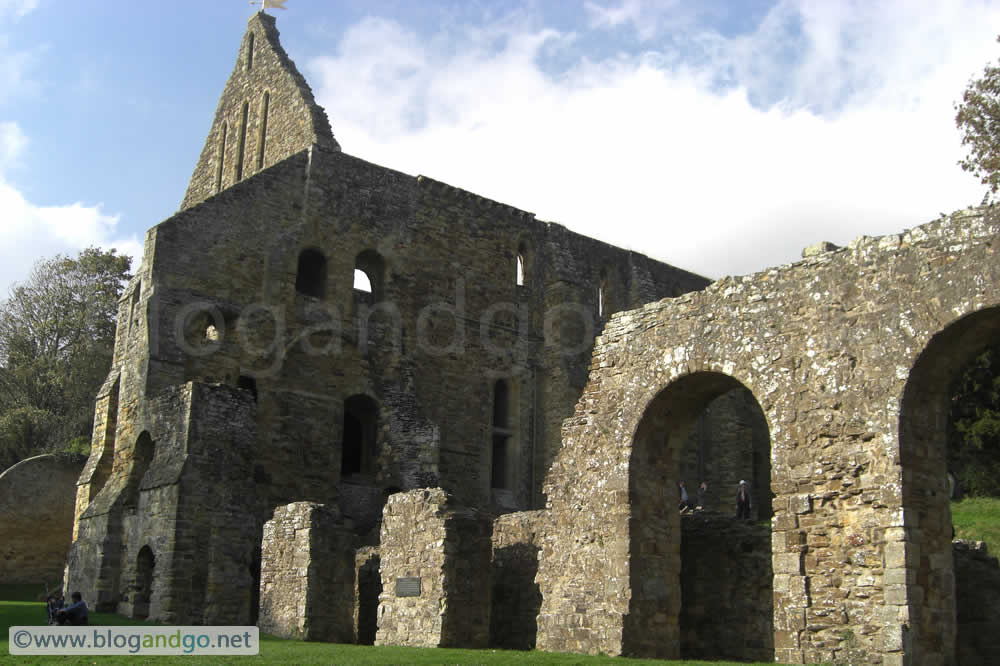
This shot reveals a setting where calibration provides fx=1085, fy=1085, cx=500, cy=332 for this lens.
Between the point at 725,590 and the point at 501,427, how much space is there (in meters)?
11.2

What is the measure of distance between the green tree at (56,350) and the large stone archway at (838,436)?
23113mm

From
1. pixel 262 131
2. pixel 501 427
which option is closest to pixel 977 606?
pixel 501 427

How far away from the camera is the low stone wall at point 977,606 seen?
11.6m

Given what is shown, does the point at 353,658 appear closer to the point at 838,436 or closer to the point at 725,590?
the point at 725,590

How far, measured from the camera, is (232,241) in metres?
21.0

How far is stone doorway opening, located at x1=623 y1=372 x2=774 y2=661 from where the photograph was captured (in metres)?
12.6

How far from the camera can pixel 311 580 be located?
51.1 ft

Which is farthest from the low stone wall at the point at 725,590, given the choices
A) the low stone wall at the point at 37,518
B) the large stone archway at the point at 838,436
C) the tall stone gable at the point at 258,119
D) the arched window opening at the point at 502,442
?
the low stone wall at the point at 37,518

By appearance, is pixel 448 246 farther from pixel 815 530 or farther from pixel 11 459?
pixel 11 459

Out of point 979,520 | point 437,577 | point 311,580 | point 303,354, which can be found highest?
point 303,354

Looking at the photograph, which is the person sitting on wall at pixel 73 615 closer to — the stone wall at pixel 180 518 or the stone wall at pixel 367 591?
the stone wall at pixel 180 518

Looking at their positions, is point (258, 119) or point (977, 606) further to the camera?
point (258, 119)

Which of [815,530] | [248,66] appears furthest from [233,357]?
[815,530]

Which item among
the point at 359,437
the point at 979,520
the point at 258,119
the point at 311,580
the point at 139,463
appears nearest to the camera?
the point at 311,580
